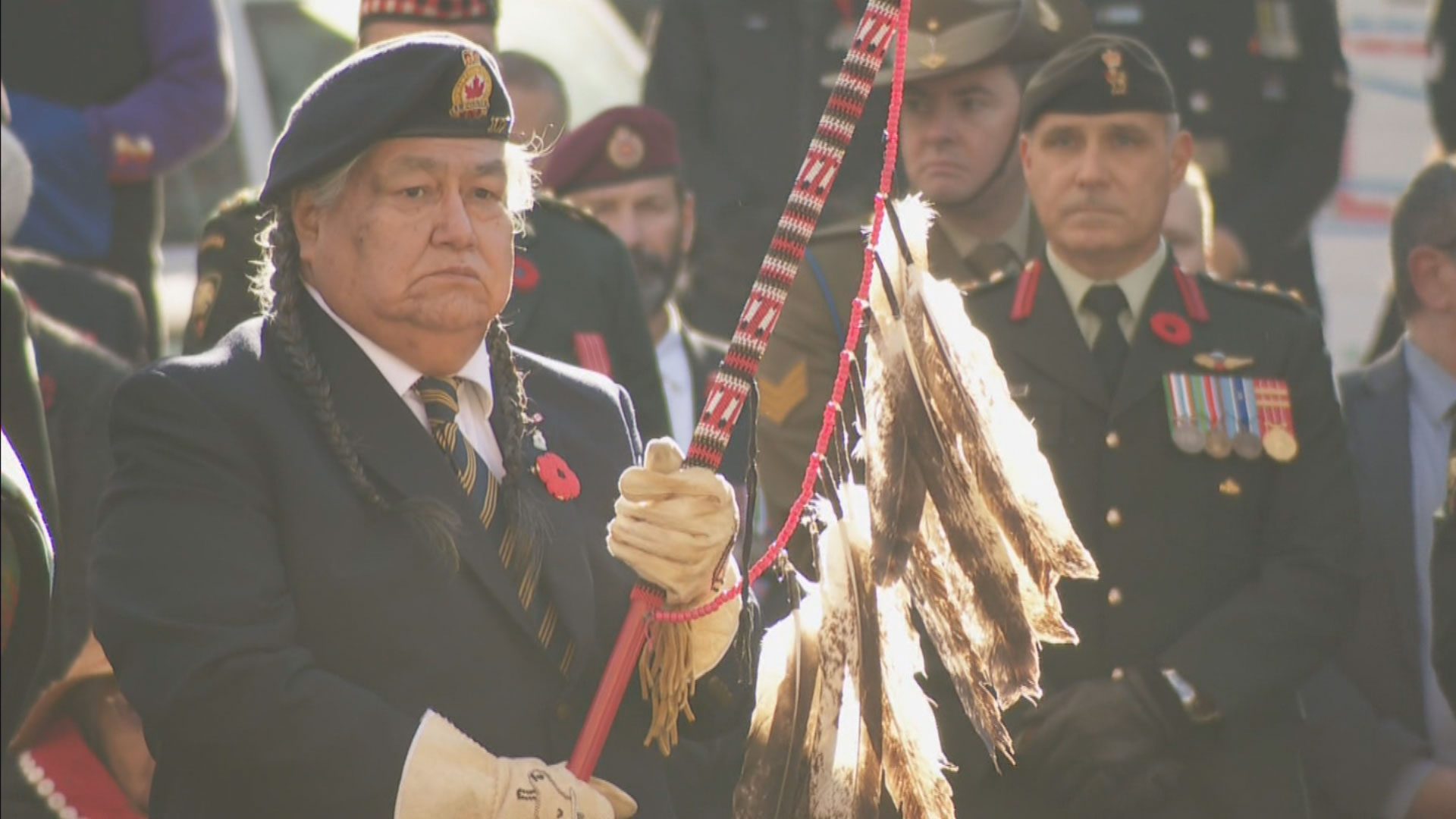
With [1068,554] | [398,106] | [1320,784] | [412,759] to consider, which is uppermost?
[398,106]

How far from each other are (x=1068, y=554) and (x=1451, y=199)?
9.91 feet

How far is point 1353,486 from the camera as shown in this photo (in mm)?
5320

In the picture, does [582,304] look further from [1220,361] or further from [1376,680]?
[1376,680]

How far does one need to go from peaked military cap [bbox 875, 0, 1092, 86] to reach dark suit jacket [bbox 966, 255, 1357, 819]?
85 cm

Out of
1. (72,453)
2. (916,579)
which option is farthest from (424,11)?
(916,579)

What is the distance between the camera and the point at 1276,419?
17.2 feet

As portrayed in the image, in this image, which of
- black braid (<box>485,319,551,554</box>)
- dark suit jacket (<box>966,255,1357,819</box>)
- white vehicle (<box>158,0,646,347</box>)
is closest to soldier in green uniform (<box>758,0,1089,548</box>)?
dark suit jacket (<box>966,255,1357,819</box>)

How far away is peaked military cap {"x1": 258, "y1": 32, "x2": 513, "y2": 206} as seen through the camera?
143 inches

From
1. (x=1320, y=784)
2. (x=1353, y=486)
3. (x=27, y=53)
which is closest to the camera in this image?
(x=1353, y=486)

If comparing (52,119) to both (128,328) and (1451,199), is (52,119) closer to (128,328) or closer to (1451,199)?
(128,328)

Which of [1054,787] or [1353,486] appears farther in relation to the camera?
[1353,486]

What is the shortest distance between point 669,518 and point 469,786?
1.55ft

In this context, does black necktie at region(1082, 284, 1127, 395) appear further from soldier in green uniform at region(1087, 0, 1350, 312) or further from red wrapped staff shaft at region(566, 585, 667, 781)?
soldier in green uniform at region(1087, 0, 1350, 312)

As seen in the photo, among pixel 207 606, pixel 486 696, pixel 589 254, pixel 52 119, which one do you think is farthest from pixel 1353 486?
pixel 52 119
